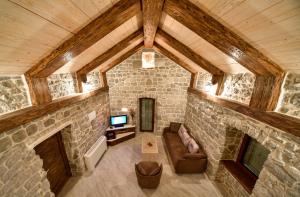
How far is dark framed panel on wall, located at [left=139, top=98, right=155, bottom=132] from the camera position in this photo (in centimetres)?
578

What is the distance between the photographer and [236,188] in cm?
279

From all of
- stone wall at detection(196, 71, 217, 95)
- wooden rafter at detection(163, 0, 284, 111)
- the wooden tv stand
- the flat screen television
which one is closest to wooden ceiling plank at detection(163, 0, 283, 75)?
wooden rafter at detection(163, 0, 284, 111)

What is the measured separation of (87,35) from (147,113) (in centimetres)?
443

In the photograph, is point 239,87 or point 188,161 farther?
point 188,161

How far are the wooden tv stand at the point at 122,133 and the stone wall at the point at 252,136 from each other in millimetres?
2570

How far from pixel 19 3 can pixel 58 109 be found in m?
2.07

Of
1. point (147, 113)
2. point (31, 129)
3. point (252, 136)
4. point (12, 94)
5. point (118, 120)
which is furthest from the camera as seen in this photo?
point (147, 113)

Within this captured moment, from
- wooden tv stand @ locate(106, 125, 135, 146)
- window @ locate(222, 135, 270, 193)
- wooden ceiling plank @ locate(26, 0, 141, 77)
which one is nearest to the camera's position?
→ wooden ceiling plank @ locate(26, 0, 141, 77)

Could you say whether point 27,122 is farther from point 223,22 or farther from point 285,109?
point 285,109

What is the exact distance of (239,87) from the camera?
2670 millimetres

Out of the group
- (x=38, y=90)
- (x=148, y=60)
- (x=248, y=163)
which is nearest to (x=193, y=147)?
(x=248, y=163)

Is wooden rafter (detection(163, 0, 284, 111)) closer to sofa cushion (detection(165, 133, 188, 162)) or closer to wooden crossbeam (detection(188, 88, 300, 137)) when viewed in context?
wooden crossbeam (detection(188, 88, 300, 137))

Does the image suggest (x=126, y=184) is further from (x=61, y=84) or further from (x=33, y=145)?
(x=61, y=84)

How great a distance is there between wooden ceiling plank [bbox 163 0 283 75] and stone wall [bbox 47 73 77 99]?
261 cm
